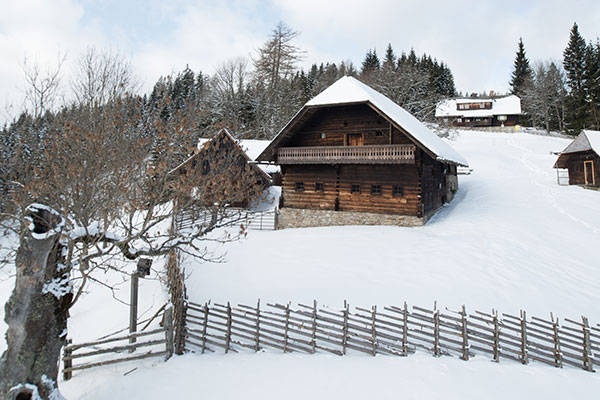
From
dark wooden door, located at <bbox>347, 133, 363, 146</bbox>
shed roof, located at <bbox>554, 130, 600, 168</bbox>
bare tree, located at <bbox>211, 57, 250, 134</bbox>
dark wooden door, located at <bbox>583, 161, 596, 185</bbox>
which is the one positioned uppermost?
bare tree, located at <bbox>211, 57, 250, 134</bbox>

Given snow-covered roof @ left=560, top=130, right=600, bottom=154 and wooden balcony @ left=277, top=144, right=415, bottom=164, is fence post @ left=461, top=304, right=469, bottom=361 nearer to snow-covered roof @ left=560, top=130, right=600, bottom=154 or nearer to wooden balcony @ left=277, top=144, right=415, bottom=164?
wooden balcony @ left=277, top=144, right=415, bottom=164

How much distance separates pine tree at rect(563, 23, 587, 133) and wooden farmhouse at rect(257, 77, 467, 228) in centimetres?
4553

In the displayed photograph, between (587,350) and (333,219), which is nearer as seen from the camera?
(587,350)

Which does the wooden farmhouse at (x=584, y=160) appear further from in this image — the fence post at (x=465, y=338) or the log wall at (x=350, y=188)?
the fence post at (x=465, y=338)

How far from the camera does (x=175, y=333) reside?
845 cm

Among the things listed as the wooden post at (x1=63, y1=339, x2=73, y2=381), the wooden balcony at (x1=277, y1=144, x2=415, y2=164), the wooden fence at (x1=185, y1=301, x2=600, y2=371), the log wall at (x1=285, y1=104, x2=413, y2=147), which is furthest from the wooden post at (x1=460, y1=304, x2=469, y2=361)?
the log wall at (x1=285, y1=104, x2=413, y2=147)

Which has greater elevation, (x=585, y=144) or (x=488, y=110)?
(x=488, y=110)

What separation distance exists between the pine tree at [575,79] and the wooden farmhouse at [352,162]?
4553cm

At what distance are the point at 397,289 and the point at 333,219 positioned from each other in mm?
9418

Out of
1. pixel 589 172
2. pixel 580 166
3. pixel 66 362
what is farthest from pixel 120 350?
pixel 580 166

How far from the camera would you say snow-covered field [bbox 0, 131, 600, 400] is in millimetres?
6734

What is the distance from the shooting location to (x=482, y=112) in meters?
66.6

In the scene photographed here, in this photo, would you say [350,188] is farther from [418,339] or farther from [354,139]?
[418,339]

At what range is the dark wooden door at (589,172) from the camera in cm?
2720
